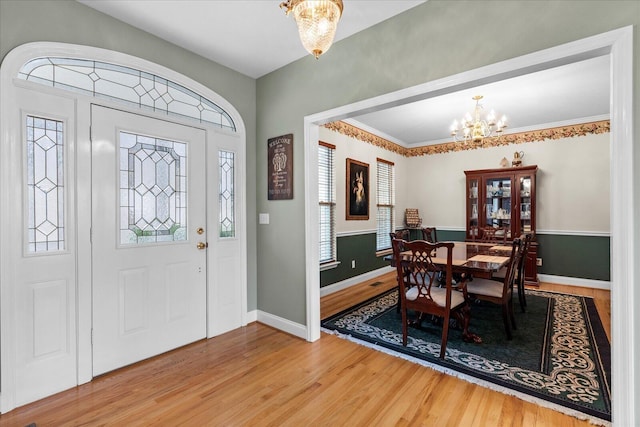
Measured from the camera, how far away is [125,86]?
2.54 m

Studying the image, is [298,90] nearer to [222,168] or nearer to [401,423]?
[222,168]

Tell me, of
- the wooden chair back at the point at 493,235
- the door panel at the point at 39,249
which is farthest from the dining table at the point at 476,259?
the door panel at the point at 39,249

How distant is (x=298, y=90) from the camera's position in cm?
310

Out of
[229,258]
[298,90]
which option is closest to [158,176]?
[229,258]

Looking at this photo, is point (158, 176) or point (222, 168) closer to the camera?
point (158, 176)

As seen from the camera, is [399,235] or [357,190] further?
[357,190]

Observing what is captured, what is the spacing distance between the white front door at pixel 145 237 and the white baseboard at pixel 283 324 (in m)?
0.66

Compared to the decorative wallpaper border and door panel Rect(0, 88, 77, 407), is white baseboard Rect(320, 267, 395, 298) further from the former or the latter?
door panel Rect(0, 88, 77, 407)

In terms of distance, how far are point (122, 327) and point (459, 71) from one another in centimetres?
328

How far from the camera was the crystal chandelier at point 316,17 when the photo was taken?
1416 millimetres

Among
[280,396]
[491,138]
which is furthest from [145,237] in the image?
[491,138]

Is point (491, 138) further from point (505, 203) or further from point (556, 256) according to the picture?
point (556, 256)

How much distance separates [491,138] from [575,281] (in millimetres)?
2805

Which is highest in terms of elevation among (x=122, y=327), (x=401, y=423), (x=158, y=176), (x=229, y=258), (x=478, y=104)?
(x=478, y=104)
